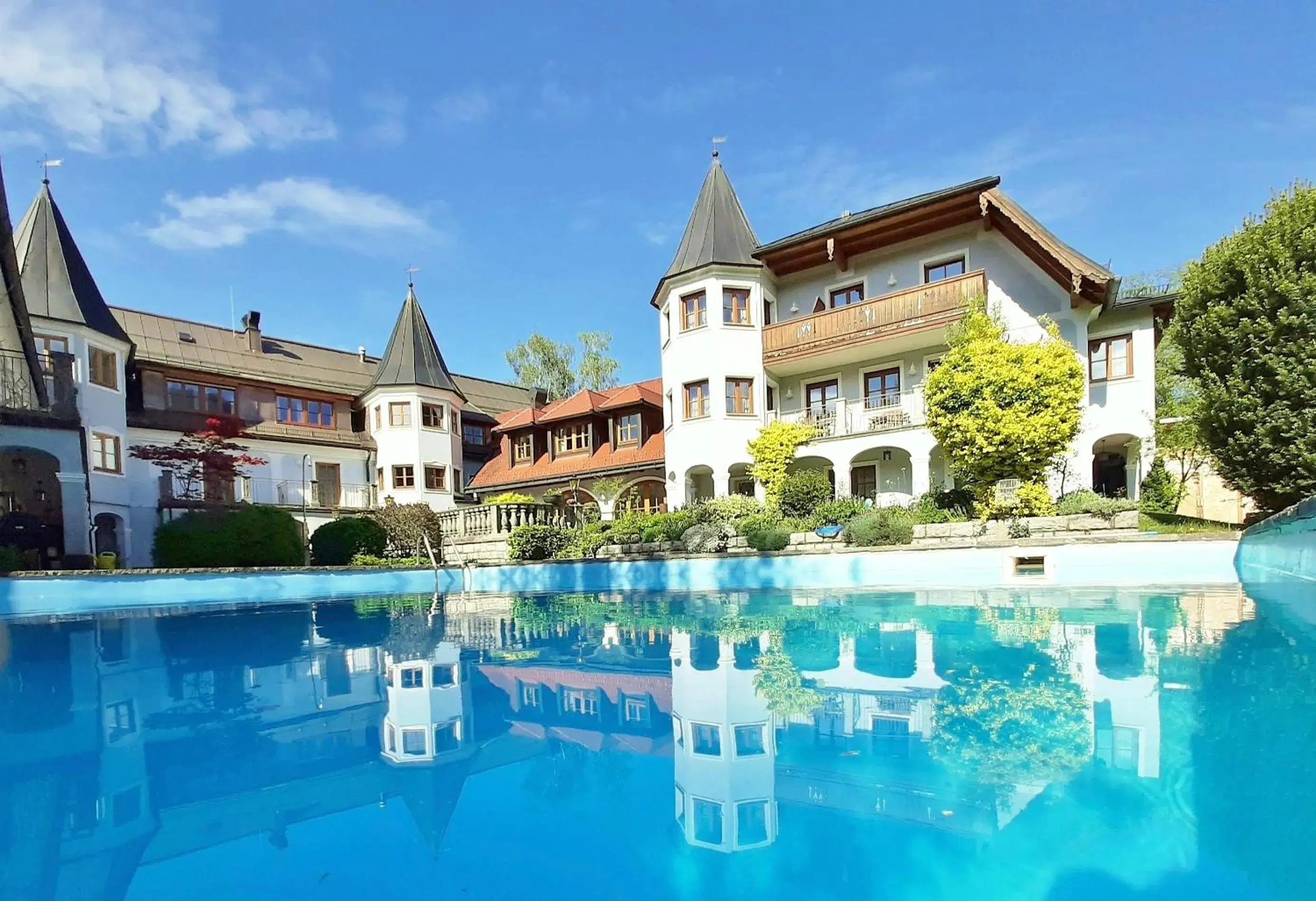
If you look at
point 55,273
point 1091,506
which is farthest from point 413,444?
point 1091,506

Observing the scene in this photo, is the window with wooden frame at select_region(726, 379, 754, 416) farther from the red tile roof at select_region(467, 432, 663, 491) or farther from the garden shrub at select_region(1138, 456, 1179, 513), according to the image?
the garden shrub at select_region(1138, 456, 1179, 513)

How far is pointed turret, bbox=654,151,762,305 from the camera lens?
22641 millimetres

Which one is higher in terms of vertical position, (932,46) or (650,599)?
(932,46)

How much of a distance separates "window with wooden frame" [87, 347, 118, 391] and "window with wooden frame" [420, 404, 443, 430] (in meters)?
11.1

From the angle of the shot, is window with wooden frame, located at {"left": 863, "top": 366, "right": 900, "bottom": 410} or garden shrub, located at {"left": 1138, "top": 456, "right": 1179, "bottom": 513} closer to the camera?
garden shrub, located at {"left": 1138, "top": 456, "right": 1179, "bottom": 513}

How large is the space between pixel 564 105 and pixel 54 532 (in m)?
20.1

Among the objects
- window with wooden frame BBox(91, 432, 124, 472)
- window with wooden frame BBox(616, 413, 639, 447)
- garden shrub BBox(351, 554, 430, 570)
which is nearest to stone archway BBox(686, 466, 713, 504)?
window with wooden frame BBox(616, 413, 639, 447)

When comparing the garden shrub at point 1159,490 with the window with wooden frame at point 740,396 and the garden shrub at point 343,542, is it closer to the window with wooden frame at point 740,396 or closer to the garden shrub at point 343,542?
the window with wooden frame at point 740,396

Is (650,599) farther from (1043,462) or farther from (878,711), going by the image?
(1043,462)

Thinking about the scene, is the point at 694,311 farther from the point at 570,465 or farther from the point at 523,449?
the point at 523,449

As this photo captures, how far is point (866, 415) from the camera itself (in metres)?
21.5

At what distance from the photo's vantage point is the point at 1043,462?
50.0ft

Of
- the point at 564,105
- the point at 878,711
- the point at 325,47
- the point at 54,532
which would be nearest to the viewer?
the point at 878,711

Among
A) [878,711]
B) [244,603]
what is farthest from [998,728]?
[244,603]
